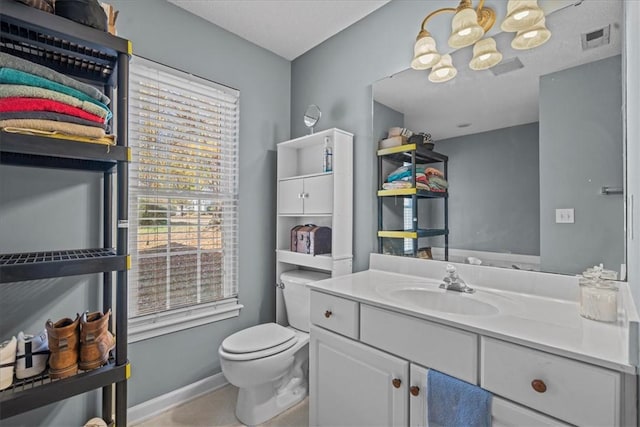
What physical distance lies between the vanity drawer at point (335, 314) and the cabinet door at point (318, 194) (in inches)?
25.1

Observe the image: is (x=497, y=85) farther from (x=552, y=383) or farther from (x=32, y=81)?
(x=32, y=81)

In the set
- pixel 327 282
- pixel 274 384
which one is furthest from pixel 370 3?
pixel 274 384

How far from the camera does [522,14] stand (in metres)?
1.28

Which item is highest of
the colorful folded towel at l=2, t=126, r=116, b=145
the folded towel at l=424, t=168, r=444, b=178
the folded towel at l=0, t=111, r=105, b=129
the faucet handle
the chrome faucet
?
the folded towel at l=0, t=111, r=105, b=129

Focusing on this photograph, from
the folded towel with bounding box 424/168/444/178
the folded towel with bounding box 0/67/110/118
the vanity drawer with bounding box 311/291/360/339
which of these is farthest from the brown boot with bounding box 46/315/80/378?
the folded towel with bounding box 424/168/444/178

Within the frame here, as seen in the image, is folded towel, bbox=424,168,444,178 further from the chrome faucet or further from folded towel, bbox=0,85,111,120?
folded towel, bbox=0,85,111,120

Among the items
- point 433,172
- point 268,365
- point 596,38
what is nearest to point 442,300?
point 433,172

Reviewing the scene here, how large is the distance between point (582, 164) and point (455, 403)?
1042 mm

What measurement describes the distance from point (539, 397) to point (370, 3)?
2081 millimetres

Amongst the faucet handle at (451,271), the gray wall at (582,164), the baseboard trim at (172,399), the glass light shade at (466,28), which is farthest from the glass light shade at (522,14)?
the baseboard trim at (172,399)

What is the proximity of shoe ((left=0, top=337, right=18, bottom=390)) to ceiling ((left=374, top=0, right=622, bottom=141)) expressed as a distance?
1994mm

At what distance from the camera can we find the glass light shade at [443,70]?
1.57m

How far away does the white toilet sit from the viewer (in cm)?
159

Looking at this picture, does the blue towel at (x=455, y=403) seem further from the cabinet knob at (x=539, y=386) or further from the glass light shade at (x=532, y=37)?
the glass light shade at (x=532, y=37)
